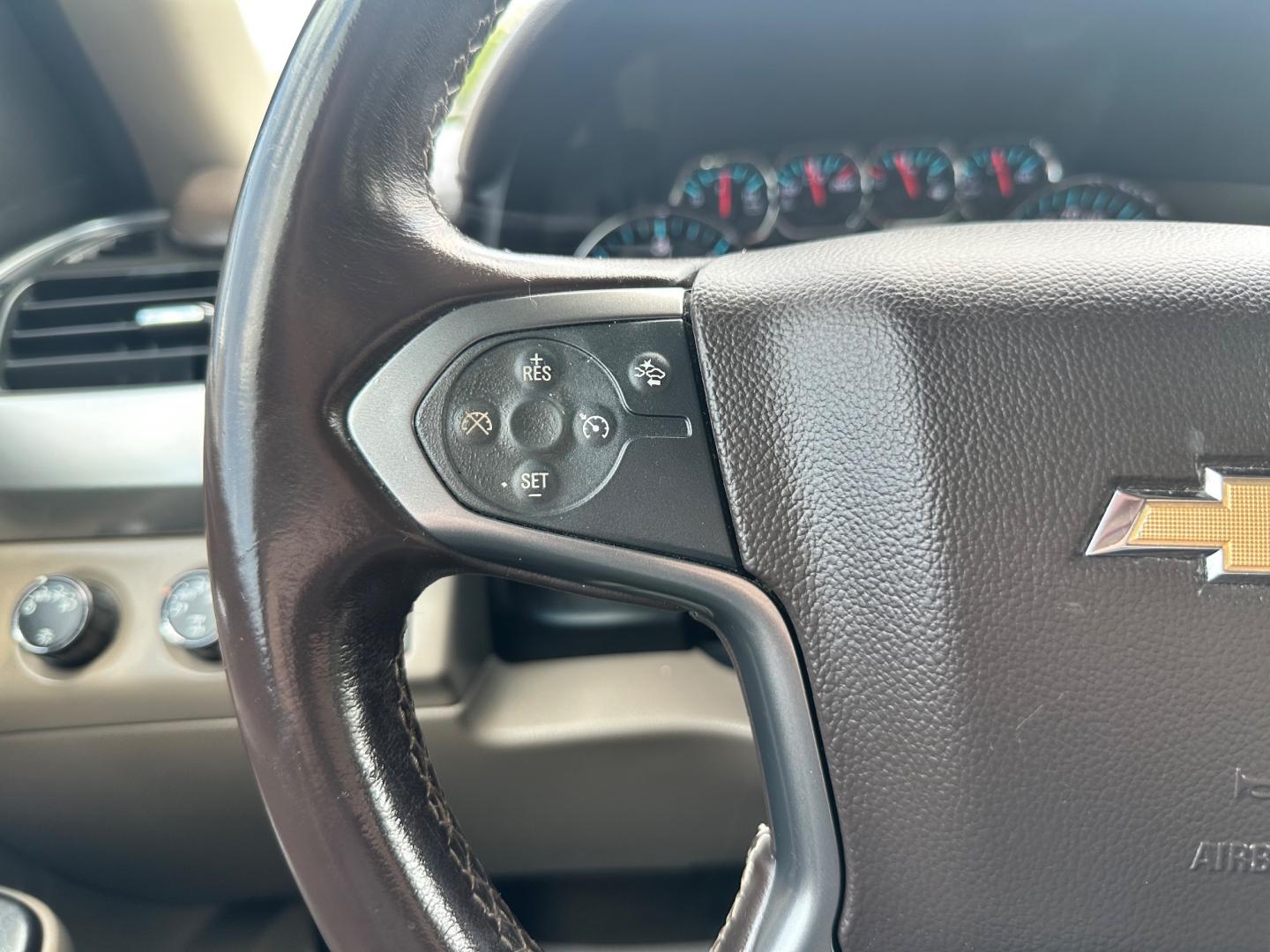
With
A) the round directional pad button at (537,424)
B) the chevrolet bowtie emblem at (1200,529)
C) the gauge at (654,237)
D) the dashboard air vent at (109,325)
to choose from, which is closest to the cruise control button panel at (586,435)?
the round directional pad button at (537,424)

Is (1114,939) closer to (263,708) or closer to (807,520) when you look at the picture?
(807,520)

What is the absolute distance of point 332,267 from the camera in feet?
1.78

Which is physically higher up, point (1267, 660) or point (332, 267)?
point (332, 267)

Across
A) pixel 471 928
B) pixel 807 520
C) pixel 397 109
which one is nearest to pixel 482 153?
pixel 397 109

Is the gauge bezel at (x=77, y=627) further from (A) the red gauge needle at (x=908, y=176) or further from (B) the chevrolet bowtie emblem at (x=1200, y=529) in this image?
(A) the red gauge needle at (x=908, y=176)

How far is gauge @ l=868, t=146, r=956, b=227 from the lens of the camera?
1.58m

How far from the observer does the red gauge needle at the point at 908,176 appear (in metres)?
1.58

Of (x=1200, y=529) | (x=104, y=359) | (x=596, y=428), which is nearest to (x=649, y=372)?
(x=596, y=428)

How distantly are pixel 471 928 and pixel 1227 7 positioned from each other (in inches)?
56.5

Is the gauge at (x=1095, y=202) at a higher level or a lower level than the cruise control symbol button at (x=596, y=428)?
lower

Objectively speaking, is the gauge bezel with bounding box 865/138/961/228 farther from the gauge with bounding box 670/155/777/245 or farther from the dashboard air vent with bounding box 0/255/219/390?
the dashboard air vent with bounding box 0/255/219/390

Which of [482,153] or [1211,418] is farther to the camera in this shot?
[482,153]

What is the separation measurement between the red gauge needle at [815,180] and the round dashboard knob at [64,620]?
1126 millimetres

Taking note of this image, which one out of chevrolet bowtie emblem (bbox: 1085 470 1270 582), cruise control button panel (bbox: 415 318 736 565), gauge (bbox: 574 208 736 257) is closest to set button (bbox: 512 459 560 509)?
cruise control button panel (bbox: 415 318 736 565)
